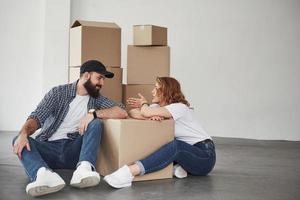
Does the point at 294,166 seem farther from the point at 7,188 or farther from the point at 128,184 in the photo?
the point at 7,188

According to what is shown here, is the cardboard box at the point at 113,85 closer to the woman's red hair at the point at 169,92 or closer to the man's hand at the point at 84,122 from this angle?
the woman's red hair at the point at 169,92

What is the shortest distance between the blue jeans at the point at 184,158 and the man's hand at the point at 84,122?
36 centimetres

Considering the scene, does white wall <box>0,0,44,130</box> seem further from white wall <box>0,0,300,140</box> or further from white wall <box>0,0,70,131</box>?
white wall <box>0,0,300,140</box>

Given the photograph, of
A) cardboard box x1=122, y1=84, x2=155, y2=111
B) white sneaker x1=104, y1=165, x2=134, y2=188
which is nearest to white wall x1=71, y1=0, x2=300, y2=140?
cardboard box x1=122, y1=84, x2=155, y2=111

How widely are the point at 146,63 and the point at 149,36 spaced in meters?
0.23

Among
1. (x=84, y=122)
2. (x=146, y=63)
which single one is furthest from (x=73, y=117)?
(x=146, y=63)

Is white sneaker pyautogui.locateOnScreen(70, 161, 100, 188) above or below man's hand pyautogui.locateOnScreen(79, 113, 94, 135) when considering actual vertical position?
below

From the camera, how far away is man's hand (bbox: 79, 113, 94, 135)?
2527 mm

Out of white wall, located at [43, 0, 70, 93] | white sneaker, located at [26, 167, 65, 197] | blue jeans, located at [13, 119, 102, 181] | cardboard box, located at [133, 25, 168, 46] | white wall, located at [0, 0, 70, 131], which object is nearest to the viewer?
white sneaker, located at [26, 167, 65, 197]

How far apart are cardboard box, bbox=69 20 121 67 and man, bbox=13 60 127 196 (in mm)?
709

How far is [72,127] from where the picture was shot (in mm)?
2682

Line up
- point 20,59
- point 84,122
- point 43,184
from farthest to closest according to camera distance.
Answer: point 20,59 → point 84,122 → point 43,184

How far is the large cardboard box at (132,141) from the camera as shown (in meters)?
2.54

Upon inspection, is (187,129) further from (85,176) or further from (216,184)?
(85,176)
